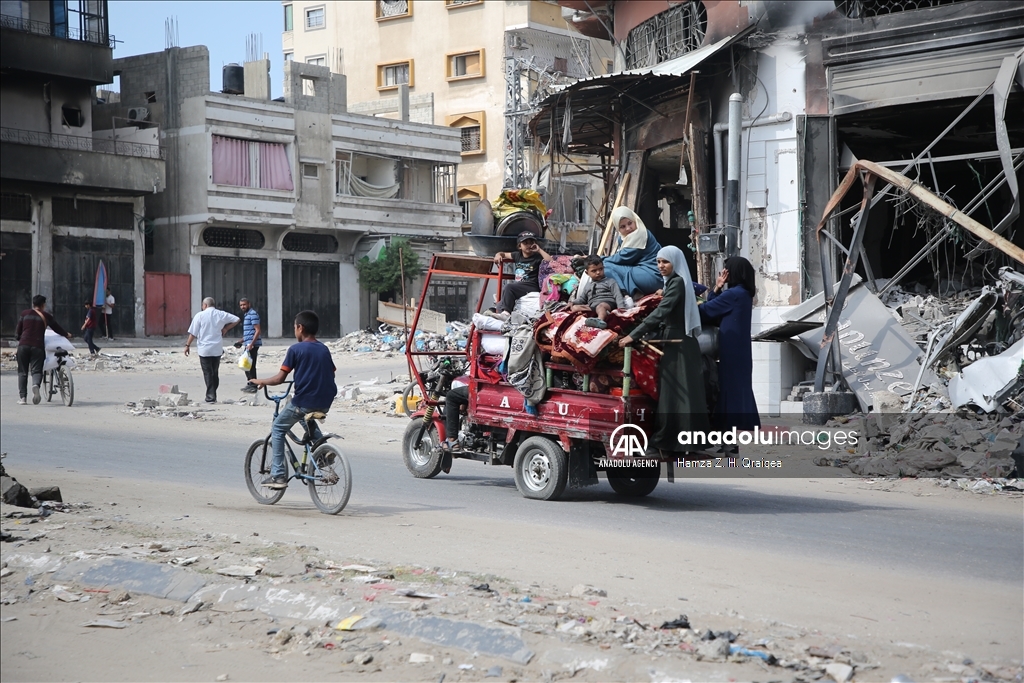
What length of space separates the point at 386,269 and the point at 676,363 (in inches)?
1512

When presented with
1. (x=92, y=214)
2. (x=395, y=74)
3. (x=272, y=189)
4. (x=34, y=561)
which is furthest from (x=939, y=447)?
(x=395, y=74)

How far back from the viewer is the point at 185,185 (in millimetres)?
42344

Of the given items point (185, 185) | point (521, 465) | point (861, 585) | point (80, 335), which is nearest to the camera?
point (861, 585)

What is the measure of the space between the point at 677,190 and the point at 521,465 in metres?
15.6

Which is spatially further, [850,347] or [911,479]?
[850,347]

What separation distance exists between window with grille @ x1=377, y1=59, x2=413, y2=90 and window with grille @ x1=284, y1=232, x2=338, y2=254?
1486 cm

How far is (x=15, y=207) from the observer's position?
37375 millimetres

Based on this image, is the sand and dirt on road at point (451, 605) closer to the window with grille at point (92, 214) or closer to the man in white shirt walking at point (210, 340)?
the man in white shirt walking at point (210, 340)

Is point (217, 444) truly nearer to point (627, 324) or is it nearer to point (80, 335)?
point (627, 324)

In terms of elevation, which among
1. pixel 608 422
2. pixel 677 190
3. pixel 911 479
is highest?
pixel 677 190

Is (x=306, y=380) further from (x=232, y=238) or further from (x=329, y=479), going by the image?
(x=232, y=238)

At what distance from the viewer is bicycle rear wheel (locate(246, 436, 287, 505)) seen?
930cm

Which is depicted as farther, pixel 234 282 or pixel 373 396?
pixel 234 282

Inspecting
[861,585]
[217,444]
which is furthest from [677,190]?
[861,585]
